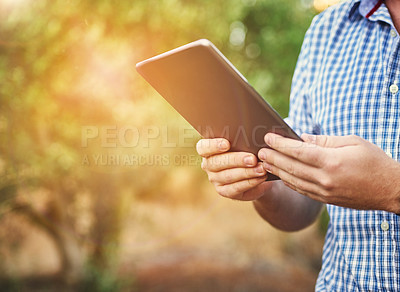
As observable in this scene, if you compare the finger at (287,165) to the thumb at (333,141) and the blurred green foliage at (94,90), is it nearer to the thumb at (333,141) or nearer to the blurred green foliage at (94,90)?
the thumb at (333,141)

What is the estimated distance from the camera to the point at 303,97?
1.68m

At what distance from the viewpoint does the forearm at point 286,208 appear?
161 centimetres

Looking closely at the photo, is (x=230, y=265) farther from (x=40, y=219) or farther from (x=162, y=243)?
(x=40, y=219)

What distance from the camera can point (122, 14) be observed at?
4.83 meters

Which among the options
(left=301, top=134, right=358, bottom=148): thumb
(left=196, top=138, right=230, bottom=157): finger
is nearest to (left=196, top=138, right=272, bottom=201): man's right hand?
(left=196, top=138, right=230, bottom=157): finger

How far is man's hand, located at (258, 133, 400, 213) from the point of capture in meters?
1.08

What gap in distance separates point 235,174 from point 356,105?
52 cm

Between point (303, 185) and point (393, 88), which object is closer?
point (303, 185)

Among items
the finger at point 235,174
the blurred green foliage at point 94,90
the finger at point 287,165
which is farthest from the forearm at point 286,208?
the blurred green foliage at point 94,90

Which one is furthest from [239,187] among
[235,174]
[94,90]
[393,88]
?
[94,90]

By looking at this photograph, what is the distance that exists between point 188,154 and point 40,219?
2553mm

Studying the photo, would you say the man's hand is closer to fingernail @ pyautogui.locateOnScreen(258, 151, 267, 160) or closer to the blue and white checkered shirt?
fingernail @ pyautogui.locateOnScreen(258, 151, 267, 160)

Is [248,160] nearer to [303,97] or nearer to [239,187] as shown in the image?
[239,187]

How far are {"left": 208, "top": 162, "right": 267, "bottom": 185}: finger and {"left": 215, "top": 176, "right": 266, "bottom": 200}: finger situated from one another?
17 millimetres
